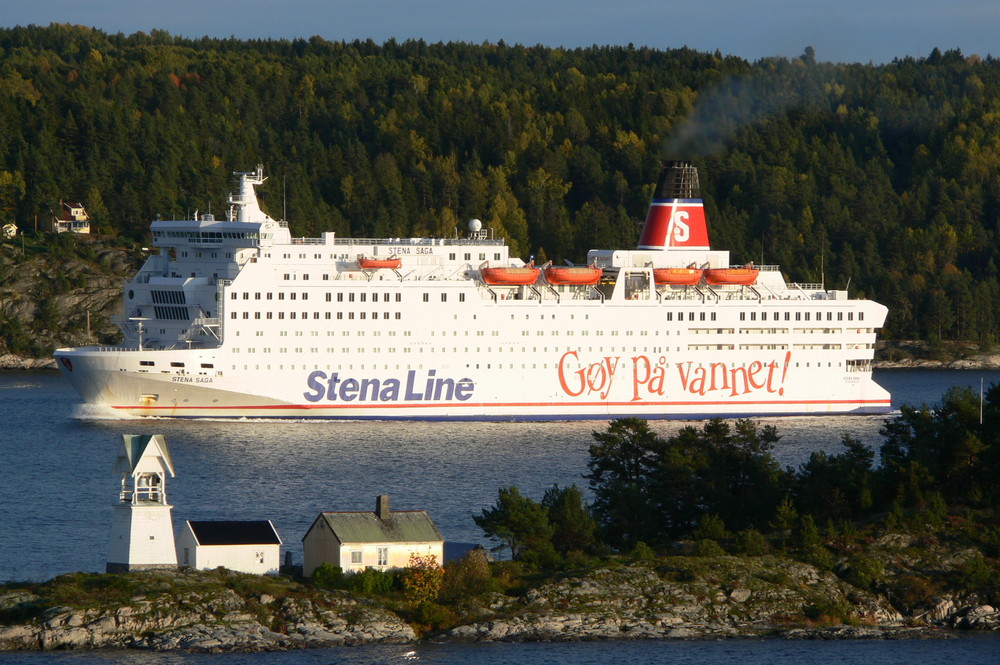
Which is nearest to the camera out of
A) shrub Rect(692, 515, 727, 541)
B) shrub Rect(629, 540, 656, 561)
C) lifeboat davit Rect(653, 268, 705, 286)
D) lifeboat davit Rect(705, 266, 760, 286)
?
shrub Rect(629, 540, 656, 561)

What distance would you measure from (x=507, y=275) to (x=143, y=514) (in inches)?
1010

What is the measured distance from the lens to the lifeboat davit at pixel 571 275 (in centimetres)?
5209

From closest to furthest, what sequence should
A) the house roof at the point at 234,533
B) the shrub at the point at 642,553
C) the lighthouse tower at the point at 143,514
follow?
the lighthouse tower at the point at 143,514, the house roof at the point at 234,533, the shrub at the point at 642,553

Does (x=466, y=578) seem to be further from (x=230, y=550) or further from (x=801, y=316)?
(x=801, y=316)

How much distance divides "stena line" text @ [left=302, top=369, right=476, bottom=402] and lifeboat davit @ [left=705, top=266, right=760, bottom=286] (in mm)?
8515

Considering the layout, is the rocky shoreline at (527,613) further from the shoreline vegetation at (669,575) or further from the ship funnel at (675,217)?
the ship funnel at (675,217)

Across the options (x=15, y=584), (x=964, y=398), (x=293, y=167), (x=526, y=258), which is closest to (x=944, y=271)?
(x=526, y=258)

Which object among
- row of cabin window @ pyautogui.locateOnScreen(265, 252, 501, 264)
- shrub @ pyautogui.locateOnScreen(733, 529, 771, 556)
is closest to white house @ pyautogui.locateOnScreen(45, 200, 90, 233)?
row of cabin window @ pyautogui.locateOnScreen(265, 252, 501, 264)

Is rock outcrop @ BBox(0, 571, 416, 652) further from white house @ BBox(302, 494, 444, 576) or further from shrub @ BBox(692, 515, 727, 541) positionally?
shrub @ BBox(692, 515, 727, 541)

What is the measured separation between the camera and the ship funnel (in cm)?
5656

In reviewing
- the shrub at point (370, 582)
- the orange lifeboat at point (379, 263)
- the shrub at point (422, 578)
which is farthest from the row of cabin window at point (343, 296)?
the shrub at point (370, 582)

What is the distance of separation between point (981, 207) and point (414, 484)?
209 feet

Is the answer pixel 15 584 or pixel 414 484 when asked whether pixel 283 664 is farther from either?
pixel 414 484

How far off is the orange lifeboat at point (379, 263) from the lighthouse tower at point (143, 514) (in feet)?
76.7
